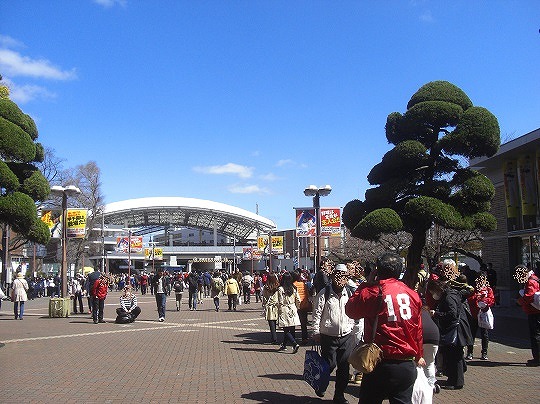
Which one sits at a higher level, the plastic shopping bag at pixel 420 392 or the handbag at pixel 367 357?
the handbag at pixel 367 357

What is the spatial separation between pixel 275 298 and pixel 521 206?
1006cm

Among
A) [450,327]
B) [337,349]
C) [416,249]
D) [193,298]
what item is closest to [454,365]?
[450,327]

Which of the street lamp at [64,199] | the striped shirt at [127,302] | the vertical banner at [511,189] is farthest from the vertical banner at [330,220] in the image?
the street lamp at [64,199]

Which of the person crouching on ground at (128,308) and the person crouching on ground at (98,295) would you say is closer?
the person crouching on ground at (98,295)

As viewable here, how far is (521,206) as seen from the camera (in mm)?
17234

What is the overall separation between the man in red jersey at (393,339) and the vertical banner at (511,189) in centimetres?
1460

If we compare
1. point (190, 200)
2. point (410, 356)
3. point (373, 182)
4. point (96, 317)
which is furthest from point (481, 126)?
point (190, 200)

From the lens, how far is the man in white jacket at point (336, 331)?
21.9 ft

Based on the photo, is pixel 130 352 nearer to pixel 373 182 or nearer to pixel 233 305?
pixel 373 182

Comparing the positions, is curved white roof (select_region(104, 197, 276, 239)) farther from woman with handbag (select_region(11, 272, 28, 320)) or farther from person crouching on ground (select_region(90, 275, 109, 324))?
person crouching on ground (select_region(90, 275, 109, 324))

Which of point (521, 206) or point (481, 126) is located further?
point (521, 206)

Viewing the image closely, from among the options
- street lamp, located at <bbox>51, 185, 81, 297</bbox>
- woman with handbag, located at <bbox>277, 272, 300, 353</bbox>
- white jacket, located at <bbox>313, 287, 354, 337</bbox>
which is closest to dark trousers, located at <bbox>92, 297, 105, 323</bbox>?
street lamp, located at <bbox>51, 185, 81, 297</bbox>

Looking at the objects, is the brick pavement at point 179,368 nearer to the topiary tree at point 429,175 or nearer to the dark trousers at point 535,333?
the dark trousers at point 535,333

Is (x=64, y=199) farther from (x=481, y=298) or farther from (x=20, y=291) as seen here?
(x=481, y=298)
